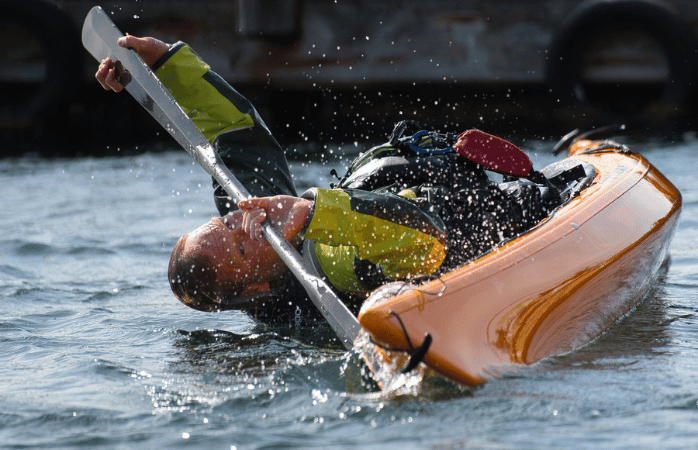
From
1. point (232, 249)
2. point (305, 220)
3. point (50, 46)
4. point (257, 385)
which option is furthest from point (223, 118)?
point (50, 46)

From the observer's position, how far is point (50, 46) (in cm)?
848

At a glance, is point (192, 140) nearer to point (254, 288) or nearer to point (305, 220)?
point (254, 288)

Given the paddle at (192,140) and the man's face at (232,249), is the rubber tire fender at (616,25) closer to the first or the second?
the paddle at (192,140)

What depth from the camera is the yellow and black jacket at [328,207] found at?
8.69 ft

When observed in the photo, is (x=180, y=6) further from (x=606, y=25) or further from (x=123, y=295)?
(x=123, y=295)

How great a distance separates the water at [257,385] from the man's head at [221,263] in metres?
0.24

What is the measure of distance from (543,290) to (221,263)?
1.01m

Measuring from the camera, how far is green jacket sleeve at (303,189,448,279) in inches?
104

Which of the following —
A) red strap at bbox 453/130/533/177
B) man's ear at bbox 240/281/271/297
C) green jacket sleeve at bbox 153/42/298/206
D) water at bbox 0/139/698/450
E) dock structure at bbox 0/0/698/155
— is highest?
dock structure at bbox 0/0/698/155

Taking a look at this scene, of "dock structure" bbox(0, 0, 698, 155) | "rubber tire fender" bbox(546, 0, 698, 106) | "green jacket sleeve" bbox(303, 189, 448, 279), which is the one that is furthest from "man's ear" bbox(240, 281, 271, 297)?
"rubber tire fender" bbox(546, 0, 698, 106)

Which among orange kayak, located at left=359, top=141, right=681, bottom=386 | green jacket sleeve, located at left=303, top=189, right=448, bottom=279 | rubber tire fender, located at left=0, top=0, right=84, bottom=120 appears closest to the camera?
orange kayak, located at left=359, top=141, right=681, bottom=386

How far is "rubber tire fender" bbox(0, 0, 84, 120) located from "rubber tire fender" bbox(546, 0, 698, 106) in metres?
4.43

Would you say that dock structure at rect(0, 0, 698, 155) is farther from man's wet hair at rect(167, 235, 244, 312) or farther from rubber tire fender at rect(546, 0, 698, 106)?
man's wet hair at rect(167, 235, 244, 312)

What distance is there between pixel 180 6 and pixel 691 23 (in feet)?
15.3
